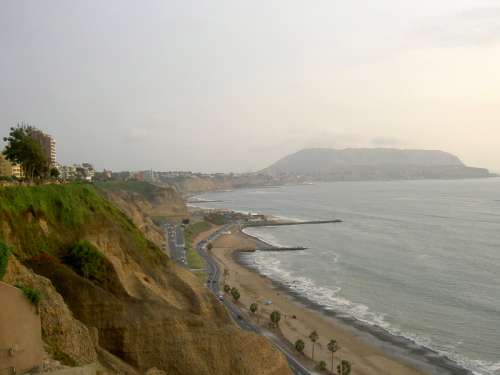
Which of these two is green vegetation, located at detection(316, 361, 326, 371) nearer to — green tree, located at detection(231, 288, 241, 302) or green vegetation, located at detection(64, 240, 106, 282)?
green vegetation, located at detection(64, 240, 106, 282)

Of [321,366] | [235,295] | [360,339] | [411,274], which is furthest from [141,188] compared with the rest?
[321,366]

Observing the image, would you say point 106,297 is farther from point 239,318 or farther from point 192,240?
point 192,240

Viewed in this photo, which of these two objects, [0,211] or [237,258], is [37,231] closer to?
[0,211]

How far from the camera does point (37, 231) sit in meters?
29.5

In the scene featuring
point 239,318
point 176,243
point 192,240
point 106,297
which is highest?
point 106,297

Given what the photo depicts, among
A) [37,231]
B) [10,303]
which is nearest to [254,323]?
[37,231]

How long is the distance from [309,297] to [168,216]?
97.4 m

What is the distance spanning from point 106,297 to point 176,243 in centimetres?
7185

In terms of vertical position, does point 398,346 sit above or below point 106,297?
below

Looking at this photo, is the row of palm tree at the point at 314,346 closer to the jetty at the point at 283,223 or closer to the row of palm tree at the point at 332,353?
the row of palm tree at the point at 332,353

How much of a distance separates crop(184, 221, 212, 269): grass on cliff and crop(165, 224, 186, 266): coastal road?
1024mm

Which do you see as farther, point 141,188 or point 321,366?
point 141,188

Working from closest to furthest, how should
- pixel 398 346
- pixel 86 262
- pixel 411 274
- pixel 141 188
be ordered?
pixel 86 262 → pixel 398 346 → pixel 411 274 → pixel 141 188

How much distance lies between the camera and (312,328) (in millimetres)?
51031
